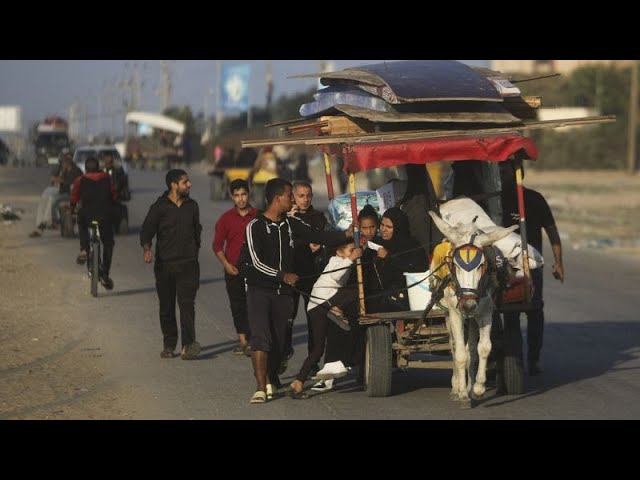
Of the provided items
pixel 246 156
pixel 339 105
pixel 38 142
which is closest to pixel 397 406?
pixel 339 105

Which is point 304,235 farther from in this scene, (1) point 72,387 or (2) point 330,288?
(1) point 72,387

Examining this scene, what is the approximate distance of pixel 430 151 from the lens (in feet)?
35.4

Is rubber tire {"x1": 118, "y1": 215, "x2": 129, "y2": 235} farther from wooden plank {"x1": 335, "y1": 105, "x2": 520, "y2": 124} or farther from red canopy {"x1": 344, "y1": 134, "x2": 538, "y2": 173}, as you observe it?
red canopy {"x1": 344, "y1": 134, "x2": 538, "y2": 173}

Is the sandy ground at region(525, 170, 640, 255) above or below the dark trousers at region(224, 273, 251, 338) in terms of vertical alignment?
below

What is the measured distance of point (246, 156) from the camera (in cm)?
4125

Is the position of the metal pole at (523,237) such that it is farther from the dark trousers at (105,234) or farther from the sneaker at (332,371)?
the dark trousers at (105,234)

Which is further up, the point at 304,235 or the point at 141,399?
the point at 304,235

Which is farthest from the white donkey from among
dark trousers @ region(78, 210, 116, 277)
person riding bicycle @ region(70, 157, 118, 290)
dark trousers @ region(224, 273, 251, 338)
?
person riding bicycle @ region(70, 157, 118, 290)

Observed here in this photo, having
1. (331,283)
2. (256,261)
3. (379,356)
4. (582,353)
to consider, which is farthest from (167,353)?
(582,353)

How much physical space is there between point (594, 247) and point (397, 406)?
18789mm

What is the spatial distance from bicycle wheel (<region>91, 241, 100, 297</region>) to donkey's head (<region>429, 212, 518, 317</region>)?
871cm

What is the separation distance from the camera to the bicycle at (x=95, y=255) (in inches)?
719

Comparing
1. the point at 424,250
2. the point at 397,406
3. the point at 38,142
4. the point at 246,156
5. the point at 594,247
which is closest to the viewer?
the point at 397,406

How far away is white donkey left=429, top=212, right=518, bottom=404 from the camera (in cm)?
1005
